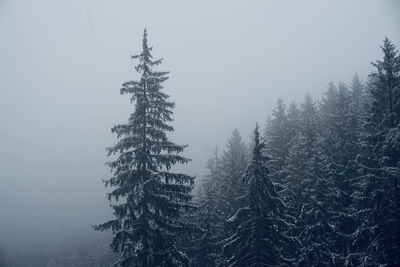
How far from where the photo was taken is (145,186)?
18016 millimetres

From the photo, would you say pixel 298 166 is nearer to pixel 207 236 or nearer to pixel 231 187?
pixel 231 187

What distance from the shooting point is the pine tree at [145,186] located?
17.8 meters

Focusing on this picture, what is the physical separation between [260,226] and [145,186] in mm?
6975

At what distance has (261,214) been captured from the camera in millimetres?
18891

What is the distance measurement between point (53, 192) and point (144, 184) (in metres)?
134

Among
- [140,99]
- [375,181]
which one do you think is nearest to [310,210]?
[375,181]

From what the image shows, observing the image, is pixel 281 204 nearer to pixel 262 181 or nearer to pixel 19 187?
pixel 262 181

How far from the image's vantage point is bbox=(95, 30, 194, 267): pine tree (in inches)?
700

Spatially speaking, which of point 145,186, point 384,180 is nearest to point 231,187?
point 384,180

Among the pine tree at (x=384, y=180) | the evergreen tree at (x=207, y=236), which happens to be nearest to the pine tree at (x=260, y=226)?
the pine tree at (x=384, y=180)

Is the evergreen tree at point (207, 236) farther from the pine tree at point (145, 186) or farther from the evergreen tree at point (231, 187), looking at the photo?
the pine tree at point (145, 186)

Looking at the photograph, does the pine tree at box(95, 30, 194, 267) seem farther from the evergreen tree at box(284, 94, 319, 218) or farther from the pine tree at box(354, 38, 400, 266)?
the evergreen tree at box(284, 94, 319, 218)

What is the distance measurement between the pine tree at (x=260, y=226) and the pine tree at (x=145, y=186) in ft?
10.9

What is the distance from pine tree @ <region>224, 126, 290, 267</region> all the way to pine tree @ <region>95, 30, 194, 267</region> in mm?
3328
